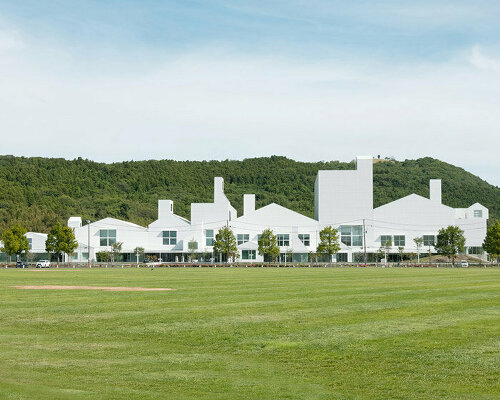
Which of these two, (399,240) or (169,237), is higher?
(169,237)

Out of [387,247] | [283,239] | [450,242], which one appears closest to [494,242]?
[450,242]

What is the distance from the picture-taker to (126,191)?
18800cm

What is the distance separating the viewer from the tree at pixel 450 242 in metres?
111

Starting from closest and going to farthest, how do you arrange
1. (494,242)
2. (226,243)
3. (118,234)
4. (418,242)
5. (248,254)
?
(494,242) < (226,243) < (418,242) < (248,254) < (118,234)

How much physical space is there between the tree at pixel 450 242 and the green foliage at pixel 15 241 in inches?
2690

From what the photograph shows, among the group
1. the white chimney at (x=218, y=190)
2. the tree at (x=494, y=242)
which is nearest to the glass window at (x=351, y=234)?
the white chimney at (x=218, y=190)

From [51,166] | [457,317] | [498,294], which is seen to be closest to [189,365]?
[457,317]

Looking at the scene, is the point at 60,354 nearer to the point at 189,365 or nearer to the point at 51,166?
the point at 189,365

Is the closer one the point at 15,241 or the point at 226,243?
the point at 15,241

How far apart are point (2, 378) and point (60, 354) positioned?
9.56 feet

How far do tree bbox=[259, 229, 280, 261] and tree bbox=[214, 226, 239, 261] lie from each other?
14.7ft

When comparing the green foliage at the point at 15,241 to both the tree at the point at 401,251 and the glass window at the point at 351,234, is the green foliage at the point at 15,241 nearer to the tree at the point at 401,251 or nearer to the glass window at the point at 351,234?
the glass window at the point at 351,234

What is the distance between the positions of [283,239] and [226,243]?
44.8 ft

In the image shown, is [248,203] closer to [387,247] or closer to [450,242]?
[387,247]
